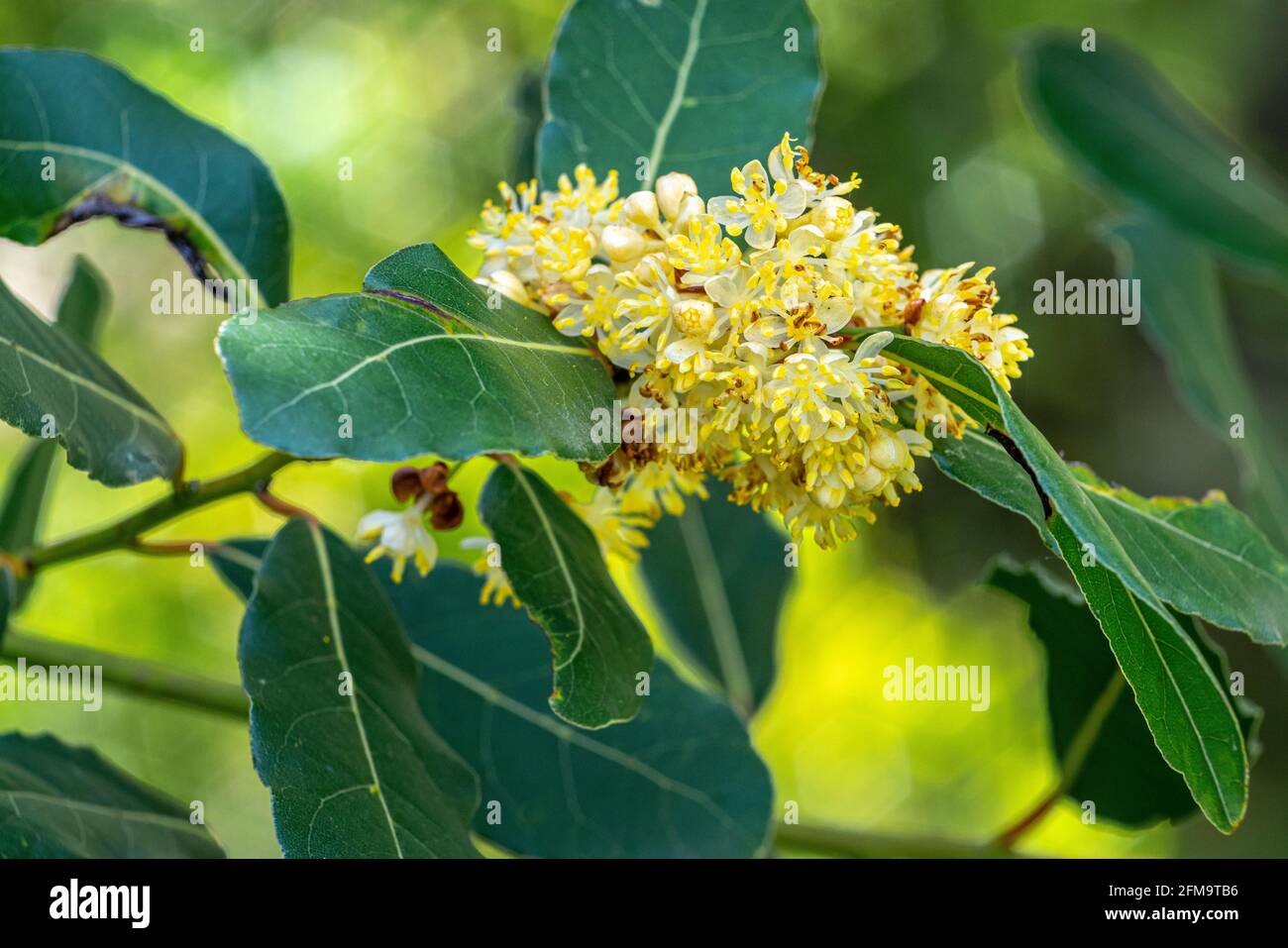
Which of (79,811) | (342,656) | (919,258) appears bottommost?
(79,811)

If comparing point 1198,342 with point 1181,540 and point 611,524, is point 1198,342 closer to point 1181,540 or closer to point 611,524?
point 1181,540

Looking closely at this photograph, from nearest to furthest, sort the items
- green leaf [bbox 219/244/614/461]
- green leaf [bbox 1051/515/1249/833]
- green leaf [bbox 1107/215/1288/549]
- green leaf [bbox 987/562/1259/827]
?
green leaf [bbox 219/244/614/461], green leaf [bbox 1051/515/1249/833], green leaf [bbox 987/562/1259/827], green leaf [bbox 1107/215/1288/549]

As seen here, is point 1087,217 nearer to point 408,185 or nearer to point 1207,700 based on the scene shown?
point 408,185

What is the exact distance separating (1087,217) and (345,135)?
2.75 m

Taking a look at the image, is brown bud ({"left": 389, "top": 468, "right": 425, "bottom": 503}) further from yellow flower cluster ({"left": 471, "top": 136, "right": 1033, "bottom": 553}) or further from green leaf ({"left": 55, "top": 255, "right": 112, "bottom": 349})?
green leaf ({"left": 55, "top": 255, "right": 112, "bottom": 349})

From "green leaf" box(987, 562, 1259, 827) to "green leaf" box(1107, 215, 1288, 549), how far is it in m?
0.42

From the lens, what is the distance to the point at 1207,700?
81 cm

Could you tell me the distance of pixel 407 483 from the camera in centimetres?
98

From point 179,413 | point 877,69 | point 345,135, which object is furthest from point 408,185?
point 877,69

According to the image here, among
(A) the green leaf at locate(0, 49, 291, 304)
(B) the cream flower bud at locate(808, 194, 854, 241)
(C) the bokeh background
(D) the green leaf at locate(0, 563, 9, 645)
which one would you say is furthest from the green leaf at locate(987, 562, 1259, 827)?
(C) the bokeh background

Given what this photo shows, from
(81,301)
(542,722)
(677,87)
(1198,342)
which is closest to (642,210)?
(677,87)

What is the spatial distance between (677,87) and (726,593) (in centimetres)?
82

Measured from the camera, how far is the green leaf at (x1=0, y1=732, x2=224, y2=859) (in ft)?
3.39

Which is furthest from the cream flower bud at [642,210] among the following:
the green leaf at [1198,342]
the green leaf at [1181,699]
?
the green leaf at [1198,342]
